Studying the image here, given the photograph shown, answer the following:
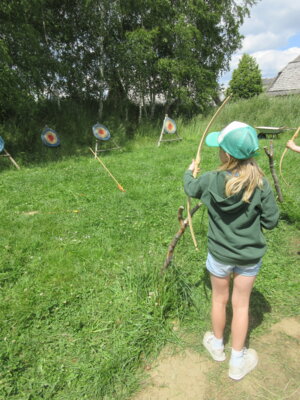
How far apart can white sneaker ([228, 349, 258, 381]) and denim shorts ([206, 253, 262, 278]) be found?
0.57 meters

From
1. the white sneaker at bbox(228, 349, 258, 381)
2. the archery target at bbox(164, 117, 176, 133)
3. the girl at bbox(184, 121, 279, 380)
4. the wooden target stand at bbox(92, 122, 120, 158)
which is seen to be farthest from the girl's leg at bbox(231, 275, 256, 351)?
the archery target at bbox(164, 117, 176, 133)

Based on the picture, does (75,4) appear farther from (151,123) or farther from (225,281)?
(225,281)

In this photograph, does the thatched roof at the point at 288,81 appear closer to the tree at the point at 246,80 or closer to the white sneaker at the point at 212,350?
the tree at the point at 246,80

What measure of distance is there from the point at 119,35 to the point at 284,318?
34.0 feet

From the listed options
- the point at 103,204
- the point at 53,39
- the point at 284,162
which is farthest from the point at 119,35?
the point at 103,204

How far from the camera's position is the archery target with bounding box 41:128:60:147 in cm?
717

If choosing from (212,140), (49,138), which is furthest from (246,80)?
(212,140)

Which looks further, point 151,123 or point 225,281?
point 151,123

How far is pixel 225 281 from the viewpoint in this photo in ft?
4.90

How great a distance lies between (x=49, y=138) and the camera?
739cm

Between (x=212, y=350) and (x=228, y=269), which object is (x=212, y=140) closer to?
(x=228, y=269)

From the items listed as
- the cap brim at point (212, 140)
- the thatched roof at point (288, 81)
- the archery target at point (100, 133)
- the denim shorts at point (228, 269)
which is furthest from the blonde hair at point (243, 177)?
the thatched roof at point (288, 81)

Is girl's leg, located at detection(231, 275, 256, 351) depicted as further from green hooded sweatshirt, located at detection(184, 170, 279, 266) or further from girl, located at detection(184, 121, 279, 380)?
green hooded sweatshirt, located at detection(184, 170, 279, 266)

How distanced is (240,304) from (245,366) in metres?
0.45
